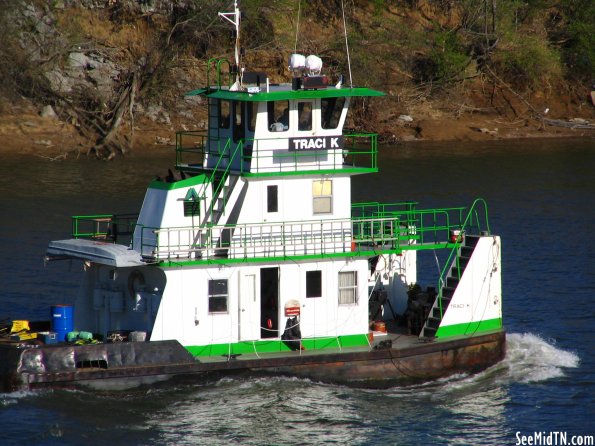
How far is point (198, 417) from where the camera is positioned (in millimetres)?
24625

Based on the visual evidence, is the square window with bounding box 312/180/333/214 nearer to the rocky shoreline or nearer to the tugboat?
the tugboat

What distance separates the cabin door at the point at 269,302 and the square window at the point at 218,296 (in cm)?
91

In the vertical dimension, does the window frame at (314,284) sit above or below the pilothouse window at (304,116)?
below

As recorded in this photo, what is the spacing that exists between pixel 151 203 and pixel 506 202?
22.1m

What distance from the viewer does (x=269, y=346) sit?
2620 centimetres

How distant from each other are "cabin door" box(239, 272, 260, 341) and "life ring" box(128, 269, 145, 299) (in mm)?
1912

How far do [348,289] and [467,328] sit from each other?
2.76 meters

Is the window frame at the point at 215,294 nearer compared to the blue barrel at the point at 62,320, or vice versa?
the window frame at the point at 215,294

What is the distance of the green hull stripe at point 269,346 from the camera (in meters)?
25.8

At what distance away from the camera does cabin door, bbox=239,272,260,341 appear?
26.0 m

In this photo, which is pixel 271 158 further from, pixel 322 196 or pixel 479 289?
pixel 479 289

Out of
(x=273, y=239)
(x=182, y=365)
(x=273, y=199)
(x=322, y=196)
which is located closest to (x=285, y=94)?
(x=273, y=199)

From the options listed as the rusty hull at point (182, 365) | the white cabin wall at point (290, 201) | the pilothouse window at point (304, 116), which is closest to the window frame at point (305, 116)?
the pilothouse window at point (304, 116)

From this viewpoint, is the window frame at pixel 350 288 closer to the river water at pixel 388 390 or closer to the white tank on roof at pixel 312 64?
the river water at pixel 388 390
